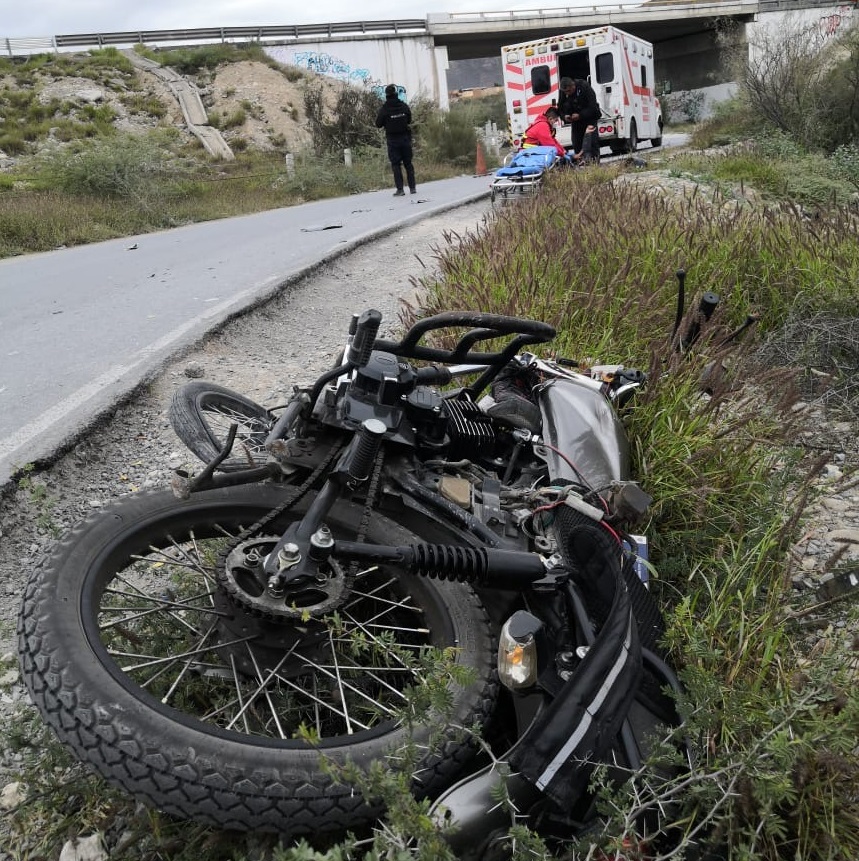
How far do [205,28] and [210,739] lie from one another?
153 ft

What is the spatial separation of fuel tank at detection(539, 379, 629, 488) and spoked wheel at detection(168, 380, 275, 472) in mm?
985

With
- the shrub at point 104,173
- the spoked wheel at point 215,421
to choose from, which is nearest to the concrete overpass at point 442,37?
the shrub at point 104,173

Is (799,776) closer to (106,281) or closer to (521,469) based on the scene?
(521,469)

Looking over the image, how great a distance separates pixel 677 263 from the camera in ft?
16.8

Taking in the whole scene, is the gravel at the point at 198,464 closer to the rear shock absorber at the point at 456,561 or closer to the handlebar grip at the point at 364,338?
the rear shock absorber at the point at 456,561

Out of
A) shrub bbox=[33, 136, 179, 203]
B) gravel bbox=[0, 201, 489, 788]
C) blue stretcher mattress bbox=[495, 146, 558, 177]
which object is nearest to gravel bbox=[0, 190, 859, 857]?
gravel bbox=[0, 201, 489, 788]

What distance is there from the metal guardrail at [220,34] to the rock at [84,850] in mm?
42581

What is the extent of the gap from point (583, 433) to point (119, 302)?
5431 mm

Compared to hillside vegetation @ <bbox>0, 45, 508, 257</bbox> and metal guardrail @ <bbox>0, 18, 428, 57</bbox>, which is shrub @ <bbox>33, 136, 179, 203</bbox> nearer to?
hillside vegetation @ <bbox>0, 45, 508, 257</bbox>

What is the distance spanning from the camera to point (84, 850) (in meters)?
1.83

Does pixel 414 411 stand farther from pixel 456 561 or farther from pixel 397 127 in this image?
pixel 397 127

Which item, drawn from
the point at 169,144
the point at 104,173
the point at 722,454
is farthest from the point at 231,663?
the point at 169,144

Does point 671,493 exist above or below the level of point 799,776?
above

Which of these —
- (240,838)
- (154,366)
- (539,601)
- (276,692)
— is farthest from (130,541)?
(154,366)
